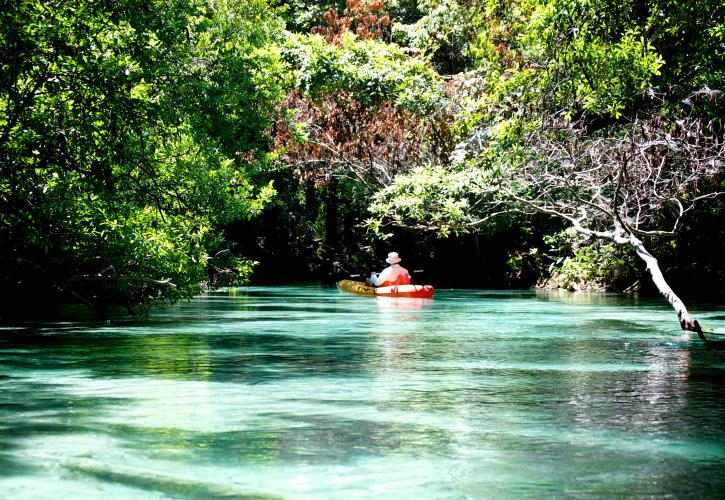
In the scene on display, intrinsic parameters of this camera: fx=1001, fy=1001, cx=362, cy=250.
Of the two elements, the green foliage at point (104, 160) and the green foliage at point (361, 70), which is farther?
the green foliage at point (361, 70)

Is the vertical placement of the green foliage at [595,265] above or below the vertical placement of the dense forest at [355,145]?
below

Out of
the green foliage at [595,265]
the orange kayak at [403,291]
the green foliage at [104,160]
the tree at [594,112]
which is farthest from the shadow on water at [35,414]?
the green foliage at [595,265]

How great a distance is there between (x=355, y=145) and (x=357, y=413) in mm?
25039

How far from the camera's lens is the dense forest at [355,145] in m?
11.8

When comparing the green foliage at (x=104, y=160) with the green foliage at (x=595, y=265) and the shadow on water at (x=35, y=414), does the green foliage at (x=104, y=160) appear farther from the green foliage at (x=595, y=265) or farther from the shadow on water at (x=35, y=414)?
the green foliage at (x=595, y=265)

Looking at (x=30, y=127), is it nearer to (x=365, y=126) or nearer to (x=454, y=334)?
(x=454, y=334)

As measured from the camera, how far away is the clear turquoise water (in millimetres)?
5891

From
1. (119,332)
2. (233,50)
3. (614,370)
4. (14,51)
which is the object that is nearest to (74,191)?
(119,332)

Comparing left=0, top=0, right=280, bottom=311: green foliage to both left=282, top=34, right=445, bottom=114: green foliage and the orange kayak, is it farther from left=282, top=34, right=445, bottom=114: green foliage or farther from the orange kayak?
left=282, top=34, right=445, bottom=114: green foliage

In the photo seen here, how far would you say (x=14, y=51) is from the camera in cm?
1030

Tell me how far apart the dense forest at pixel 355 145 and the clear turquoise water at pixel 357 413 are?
2.01m

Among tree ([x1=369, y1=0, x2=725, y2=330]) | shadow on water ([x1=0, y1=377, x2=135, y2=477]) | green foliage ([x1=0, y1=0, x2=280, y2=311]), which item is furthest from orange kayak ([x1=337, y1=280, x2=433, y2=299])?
shadow on water ([x1=0, y1=377, x2=135, y2=477])

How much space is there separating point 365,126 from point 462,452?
27118 millimetres

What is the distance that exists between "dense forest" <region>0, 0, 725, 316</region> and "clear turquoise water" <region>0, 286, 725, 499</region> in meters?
2.01
